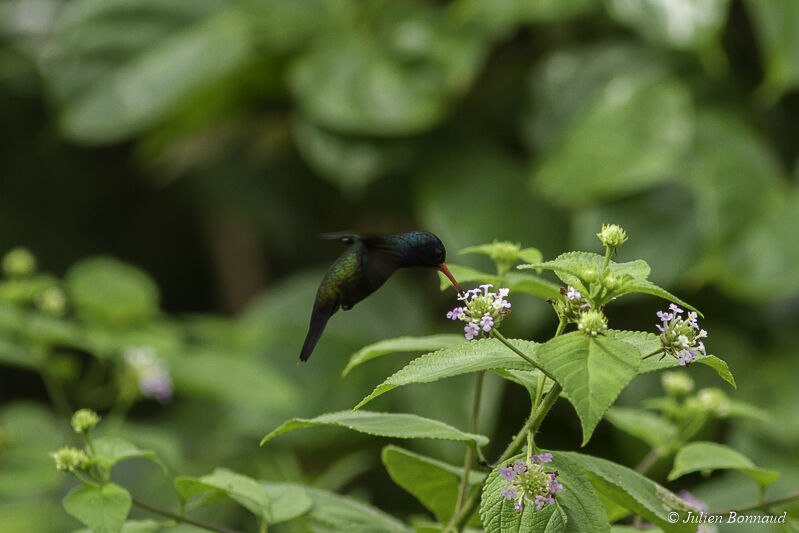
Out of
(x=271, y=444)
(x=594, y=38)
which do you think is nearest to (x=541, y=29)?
(x=594, y=38)

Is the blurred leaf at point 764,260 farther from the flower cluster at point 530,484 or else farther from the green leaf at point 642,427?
the flower cluster at point 530,484

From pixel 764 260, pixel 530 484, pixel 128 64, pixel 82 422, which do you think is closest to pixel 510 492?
pixel 530 484

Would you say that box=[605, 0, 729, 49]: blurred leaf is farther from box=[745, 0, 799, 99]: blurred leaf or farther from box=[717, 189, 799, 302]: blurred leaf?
box=[717, 189, 799, 302]: blurred leaf

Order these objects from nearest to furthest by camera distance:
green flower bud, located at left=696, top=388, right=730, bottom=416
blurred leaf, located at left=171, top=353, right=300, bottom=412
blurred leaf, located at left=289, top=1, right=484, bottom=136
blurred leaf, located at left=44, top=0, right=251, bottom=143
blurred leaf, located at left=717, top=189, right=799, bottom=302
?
1. green flower bud, located at left=696, top=388, right=730, bottom=416
2. blurred leaf, located at left=171, top=353, right=300, bottom=412
3. blurred leaf, located at left=717, top=189, right=799, bottom=302
4. blurred leaf, located at left=289, top=1, right=484, bottom=136
5. blurred leaf, located at left=44, top=0, right=251, bottom=143

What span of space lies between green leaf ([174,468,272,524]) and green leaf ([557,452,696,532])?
17 cm

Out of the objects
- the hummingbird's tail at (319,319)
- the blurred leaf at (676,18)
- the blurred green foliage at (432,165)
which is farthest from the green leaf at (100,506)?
the blurred leaf at (676,18)

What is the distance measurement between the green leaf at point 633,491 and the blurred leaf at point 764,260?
3.09 ft

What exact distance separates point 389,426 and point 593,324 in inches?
4.9

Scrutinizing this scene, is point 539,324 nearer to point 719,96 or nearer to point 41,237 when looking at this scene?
point 719,96

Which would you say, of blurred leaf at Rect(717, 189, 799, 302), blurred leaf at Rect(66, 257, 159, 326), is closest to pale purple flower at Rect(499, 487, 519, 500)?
blurred leaf at Rect(66, 257, 159, 326)

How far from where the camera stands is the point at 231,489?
17.5 inches

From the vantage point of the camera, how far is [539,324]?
1.37 meters

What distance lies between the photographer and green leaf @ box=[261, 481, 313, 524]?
0.45 meters

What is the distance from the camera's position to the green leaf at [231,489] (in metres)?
0.44
